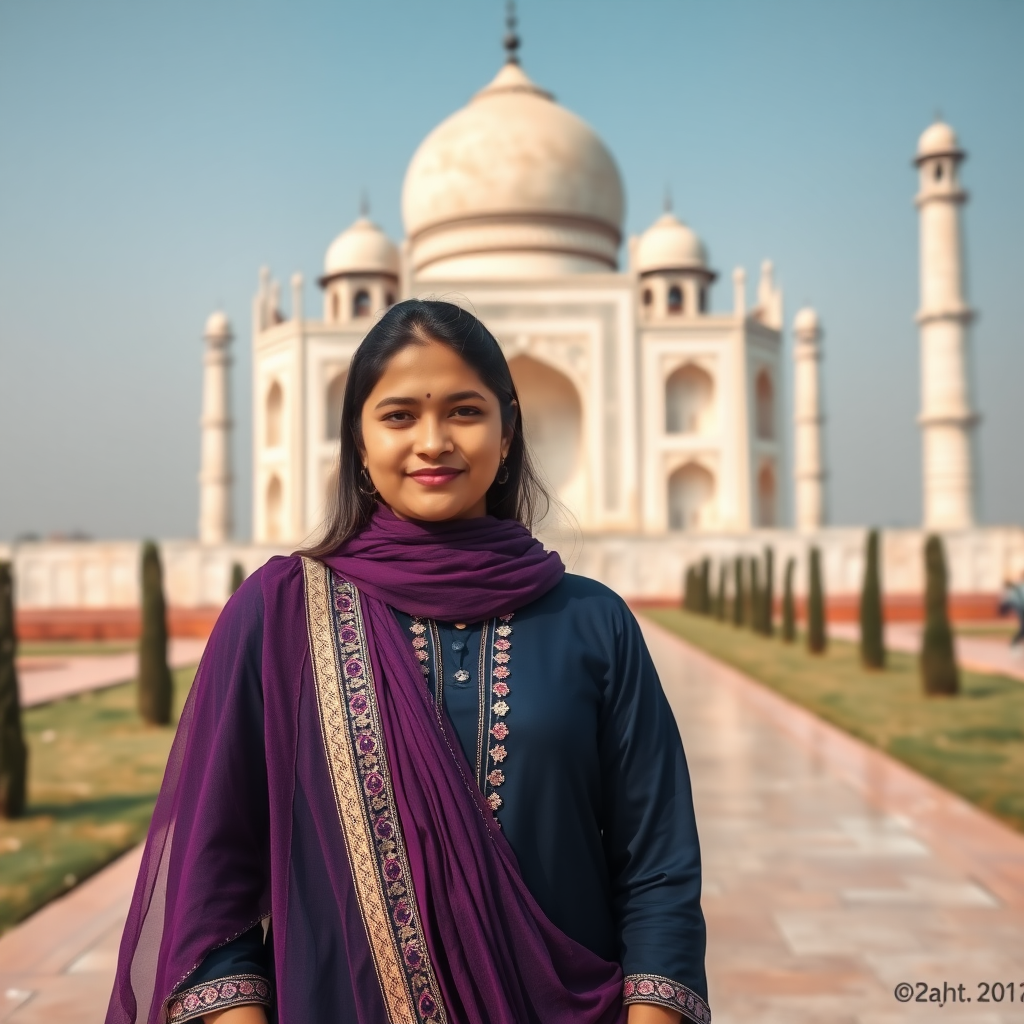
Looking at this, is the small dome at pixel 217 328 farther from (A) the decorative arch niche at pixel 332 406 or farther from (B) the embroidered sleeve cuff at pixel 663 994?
(B) the embroidered sleeve cuff at pixel 663 994

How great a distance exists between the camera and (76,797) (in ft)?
14.7

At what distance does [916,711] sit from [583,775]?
5765mm

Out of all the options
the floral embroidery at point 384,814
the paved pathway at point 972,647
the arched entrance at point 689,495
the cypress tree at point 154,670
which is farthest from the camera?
the arched entrance at point 689,495

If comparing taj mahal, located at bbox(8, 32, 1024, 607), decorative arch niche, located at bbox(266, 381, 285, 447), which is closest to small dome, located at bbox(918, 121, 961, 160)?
taj mahal, located at bbox(8, 32, 1024, 607)

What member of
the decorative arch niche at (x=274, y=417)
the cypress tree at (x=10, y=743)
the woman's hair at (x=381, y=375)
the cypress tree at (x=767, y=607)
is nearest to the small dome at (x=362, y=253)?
the decorative arch niche at (x=274, y=417)

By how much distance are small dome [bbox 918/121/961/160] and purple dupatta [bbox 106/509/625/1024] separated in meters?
19.2

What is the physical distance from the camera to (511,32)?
22.7m

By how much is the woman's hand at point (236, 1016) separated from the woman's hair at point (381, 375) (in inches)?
17.1

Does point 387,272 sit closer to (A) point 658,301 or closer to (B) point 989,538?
(A) point 658,301

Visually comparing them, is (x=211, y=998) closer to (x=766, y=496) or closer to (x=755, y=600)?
(x=755, y=600)

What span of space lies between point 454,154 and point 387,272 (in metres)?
2.95

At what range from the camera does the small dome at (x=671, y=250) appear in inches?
872

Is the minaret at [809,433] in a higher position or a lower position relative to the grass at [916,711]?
higher

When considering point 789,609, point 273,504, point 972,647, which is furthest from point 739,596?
point 273,504
